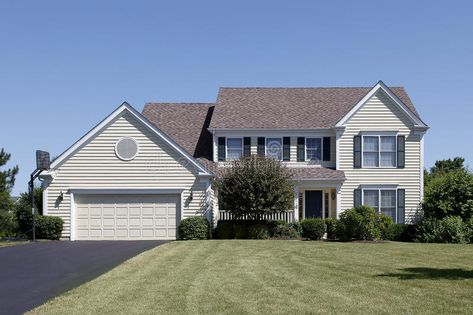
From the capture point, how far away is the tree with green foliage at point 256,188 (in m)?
31.4

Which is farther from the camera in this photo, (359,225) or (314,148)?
(314,148)

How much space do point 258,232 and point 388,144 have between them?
9318 millimetres

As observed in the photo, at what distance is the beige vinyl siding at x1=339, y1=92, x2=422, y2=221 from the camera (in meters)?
35.4

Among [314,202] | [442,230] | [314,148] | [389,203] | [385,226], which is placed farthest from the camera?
[314,148]

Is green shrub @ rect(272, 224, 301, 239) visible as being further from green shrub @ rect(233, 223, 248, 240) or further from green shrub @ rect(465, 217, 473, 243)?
green shrub @ rect(465, 217, 473, 243)

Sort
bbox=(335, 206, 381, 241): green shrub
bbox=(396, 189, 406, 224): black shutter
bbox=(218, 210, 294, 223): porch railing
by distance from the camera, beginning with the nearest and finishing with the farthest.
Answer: bbox=(335, 206, 381, 241): green shrub, bbox=(218, 210, 294, 223): porch railing, bbox=(396, 189, 406, 224): black shutter

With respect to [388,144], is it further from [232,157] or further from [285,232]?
[232,157]

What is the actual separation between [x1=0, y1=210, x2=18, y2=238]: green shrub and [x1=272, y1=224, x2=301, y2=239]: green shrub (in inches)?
519

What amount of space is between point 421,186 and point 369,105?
5.25 metres

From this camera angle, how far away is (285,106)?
38750mm

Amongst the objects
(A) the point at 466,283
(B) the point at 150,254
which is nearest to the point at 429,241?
(B) the point at 150,254

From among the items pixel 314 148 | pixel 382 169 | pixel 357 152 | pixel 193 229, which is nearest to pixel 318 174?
pixel 314 148

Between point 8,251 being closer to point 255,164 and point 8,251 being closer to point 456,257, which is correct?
point 255,164

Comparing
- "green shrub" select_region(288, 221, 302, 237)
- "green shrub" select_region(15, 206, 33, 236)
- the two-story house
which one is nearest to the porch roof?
the two-story house
